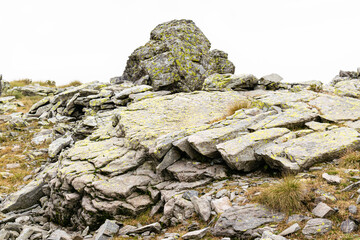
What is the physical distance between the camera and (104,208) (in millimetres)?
10820

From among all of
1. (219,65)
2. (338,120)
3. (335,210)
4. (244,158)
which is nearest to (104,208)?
(244,158)

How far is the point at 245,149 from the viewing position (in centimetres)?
1054

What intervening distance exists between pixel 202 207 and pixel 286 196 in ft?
9.34

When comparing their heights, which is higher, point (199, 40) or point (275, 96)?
point (199, 40)

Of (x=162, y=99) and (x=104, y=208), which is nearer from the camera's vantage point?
(x=104, y=208)

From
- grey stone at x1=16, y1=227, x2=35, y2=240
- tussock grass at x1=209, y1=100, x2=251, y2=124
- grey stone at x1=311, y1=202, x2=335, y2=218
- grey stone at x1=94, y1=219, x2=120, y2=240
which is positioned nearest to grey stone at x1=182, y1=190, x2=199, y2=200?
grey stone at x1=94, y1=219, x2=120, y2=240

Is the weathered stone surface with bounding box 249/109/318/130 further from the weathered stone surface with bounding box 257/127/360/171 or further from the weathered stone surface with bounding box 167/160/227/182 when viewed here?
the weathered stone surface with bounding box 167/160/227/182

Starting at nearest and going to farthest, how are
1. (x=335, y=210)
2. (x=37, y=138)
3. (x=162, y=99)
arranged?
(x=335, y=210)
(x=162, y=99)
(x=37, y=138)

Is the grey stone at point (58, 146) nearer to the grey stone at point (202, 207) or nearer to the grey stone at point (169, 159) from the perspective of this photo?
the grey stone at point (169, 159)

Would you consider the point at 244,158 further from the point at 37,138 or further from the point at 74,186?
the point at 37,138

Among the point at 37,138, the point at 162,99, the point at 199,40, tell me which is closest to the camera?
the point at 162,99

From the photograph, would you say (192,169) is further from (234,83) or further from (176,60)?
(176,60)

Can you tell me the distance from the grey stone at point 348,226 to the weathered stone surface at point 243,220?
59.7 inches

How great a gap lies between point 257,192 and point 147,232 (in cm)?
432
